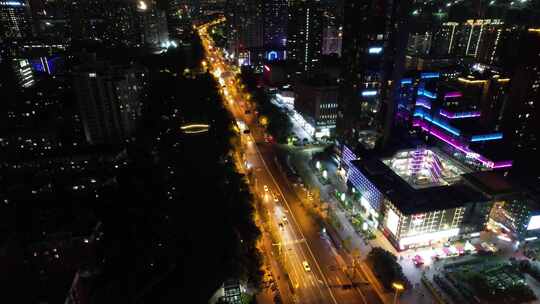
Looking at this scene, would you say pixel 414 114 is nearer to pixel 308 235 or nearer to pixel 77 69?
pixel 308 235

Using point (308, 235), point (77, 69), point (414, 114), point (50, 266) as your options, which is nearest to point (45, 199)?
point (50, 266)

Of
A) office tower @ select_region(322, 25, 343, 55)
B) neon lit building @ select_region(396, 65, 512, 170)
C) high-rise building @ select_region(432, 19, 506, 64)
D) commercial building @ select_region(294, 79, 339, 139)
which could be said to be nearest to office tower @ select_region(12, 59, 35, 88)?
commercial building @ select_region(294, 79, 339, 139)

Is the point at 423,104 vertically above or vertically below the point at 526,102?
below

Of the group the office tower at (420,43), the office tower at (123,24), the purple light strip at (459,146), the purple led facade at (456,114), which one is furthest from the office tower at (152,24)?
the purple led facade at (456,114)

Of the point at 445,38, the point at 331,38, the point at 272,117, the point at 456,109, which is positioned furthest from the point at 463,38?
the point at 272,117

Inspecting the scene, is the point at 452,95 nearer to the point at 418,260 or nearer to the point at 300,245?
the point at 418,260
